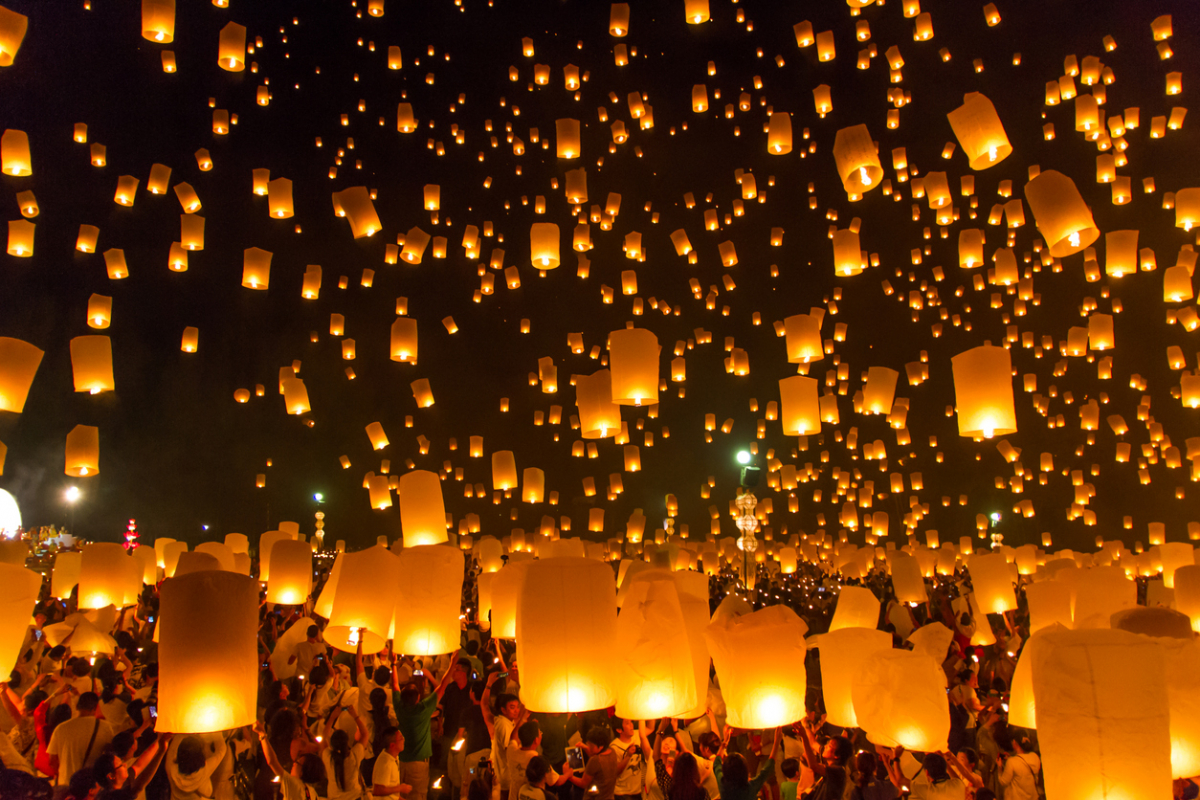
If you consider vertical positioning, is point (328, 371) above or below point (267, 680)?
above

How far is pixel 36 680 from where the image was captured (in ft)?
17.7

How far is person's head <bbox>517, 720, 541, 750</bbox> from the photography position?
416 cm

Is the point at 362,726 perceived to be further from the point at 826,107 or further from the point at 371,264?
the point at 371,264

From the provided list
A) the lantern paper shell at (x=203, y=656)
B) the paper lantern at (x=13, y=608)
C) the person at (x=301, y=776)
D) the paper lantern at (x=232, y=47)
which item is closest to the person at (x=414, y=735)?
the person at (x=301, y=776)

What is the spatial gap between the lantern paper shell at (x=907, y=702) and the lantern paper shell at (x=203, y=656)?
266 centimetres

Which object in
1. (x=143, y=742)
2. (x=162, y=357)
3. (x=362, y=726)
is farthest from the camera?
(x=162, y=357)

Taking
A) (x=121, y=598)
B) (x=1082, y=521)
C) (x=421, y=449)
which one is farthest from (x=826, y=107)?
(x=1082, y=521)

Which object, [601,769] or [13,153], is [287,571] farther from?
[13,153]

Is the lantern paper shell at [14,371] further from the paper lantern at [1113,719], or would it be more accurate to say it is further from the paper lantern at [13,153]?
the paper lantern at [1113,719]

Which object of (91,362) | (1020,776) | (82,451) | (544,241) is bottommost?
A: (1020,776)

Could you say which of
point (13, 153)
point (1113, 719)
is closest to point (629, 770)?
point (1113, 719)

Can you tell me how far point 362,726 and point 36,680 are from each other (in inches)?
105

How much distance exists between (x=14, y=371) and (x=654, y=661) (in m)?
5.42

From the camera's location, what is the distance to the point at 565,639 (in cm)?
323
